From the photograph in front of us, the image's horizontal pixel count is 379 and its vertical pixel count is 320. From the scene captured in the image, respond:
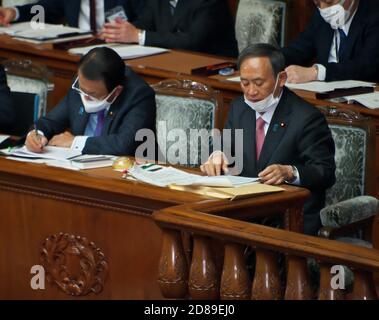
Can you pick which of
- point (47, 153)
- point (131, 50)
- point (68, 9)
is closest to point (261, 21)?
point (131, 50)

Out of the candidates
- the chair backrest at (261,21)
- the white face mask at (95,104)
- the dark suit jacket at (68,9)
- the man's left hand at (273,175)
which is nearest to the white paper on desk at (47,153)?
the white face mask at (95,104)

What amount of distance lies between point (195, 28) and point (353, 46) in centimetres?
116

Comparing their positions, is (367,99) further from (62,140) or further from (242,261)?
(242,261)

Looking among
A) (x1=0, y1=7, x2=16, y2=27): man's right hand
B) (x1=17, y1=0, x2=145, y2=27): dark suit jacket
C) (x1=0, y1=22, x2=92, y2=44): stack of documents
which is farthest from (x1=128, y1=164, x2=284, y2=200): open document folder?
(x1=0, y1=7, x2=16, y2=27): man's right hand

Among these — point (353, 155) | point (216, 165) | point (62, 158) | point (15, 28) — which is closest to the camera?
point (216, 165)

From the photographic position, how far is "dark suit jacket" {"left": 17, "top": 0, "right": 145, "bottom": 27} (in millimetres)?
7344

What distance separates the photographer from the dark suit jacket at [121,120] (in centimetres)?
488

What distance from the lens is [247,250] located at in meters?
3.81

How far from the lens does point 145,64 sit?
630 centimetres

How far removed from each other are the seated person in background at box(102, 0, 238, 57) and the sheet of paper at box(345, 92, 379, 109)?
64.8 inches

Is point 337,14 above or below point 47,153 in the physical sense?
above

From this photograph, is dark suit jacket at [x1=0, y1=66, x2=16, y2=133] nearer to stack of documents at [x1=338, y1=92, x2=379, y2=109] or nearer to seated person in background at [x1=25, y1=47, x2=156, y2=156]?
seated person in background at [x1=25, y1=47, x2=156, y2=156]

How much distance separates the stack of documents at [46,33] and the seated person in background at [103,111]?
1798 millimetres

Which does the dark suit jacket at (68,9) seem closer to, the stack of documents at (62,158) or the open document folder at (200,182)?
the stack of documents at (62,158)
